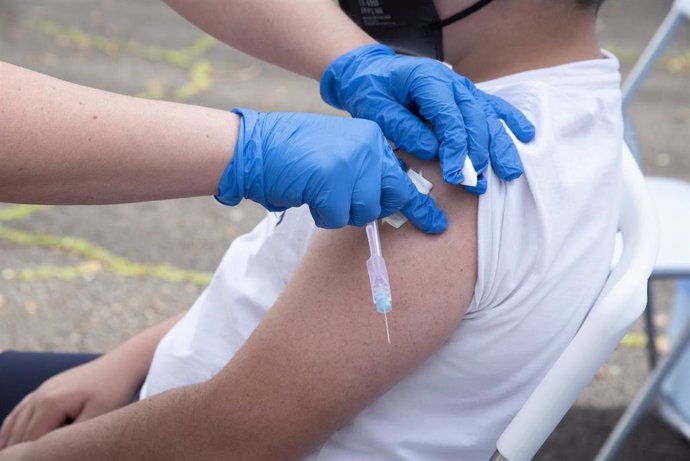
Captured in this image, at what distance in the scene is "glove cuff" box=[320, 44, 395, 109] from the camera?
1.41 metres

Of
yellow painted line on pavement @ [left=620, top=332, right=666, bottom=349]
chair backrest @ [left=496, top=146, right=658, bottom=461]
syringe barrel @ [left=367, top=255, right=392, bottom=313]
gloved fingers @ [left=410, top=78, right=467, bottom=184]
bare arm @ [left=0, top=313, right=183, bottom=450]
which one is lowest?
yellow painted line on pavement @ [left=620, top=332, right=666, bottom=349]

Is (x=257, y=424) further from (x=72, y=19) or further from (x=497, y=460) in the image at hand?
(x=72, y=19)

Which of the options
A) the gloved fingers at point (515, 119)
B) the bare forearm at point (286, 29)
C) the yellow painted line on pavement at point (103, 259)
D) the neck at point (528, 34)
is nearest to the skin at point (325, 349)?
the gloved fingers at point (515, 119)

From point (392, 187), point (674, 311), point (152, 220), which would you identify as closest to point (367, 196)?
point (392, 187)

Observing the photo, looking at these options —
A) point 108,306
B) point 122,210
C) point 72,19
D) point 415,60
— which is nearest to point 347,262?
point 415,60

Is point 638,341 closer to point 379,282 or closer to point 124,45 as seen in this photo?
point 379,282

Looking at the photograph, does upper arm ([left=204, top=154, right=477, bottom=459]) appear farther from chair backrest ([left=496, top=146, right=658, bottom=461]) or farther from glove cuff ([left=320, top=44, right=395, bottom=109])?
glove cuff ([left=320, top=44, right=395, bottom=109])

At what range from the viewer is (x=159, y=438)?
122 cm

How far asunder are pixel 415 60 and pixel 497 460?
0.56 m

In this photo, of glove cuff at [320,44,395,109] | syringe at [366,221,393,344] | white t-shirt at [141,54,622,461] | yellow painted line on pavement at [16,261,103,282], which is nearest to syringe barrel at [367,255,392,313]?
syringe at [366,221,393,344]

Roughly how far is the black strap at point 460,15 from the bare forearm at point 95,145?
42cm

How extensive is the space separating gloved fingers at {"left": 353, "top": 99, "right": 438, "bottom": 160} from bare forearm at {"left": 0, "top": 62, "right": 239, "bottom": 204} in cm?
24

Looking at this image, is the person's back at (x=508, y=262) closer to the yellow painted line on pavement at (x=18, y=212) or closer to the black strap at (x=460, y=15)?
the black strap at (x=460, y=15)

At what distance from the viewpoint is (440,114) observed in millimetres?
1214
